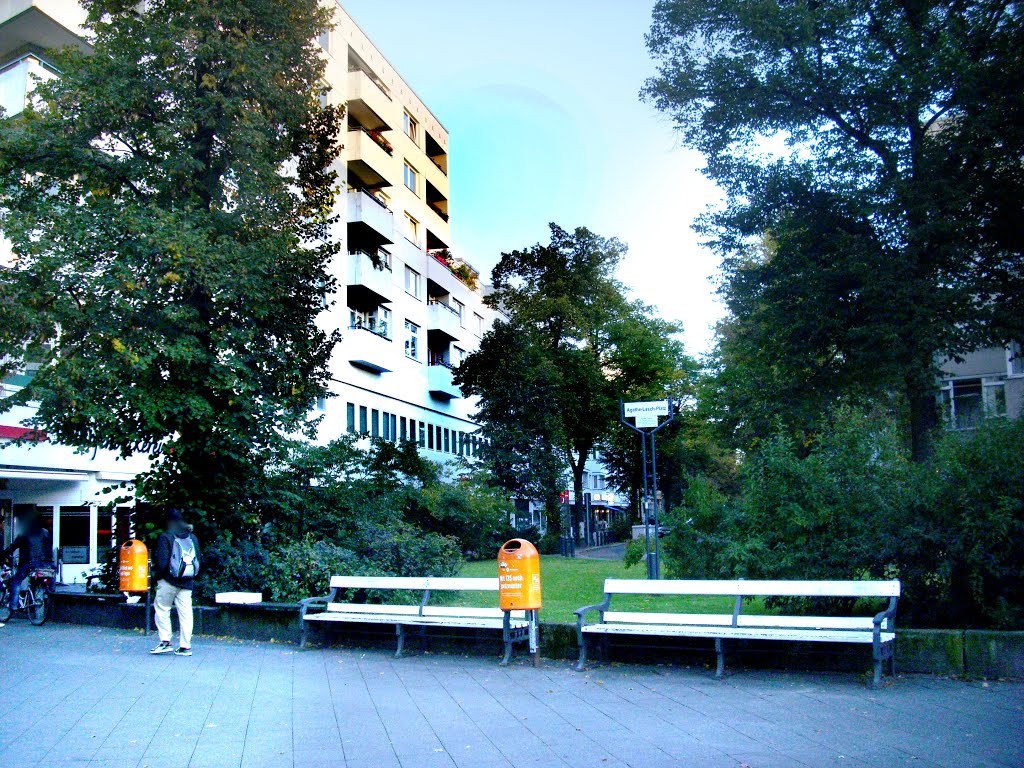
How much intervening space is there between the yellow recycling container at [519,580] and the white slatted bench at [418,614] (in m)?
0.31

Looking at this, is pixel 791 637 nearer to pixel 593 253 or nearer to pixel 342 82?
pixel 342 82

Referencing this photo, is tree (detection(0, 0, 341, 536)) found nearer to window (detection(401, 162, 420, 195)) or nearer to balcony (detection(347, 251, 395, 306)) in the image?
balcony (detection(347, 251, 395, 306))

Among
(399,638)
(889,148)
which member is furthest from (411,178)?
(399,638)

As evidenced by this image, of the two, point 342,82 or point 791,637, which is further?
point 342,82

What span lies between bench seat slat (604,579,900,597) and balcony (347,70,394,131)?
105 feet

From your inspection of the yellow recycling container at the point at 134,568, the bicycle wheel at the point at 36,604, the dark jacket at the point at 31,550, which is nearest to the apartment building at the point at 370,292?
the dark jacket at the point at 31,550

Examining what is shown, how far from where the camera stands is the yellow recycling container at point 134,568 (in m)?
13.9

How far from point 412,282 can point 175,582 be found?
33.6 meters

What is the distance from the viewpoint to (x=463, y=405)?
174 ft

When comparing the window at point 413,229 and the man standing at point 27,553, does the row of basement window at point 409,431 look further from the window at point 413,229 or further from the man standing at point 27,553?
the man standing at point 27,553

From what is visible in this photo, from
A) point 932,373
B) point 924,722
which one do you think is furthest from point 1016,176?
point 924,722

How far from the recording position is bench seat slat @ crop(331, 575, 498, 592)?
11250 mm

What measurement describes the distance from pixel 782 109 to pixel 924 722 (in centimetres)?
→ 1536

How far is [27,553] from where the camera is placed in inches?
655
